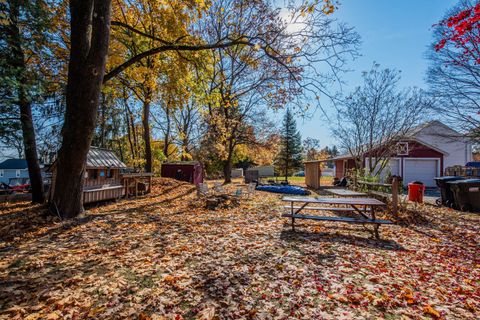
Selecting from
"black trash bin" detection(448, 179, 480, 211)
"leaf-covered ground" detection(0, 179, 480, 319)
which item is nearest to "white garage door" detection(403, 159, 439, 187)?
"black trash bin" detection(448, 179, 480, 211)

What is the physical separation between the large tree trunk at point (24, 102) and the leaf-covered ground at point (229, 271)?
2.86 metres

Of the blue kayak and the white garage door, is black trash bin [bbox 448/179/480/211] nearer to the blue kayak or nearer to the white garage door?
the blue kayak

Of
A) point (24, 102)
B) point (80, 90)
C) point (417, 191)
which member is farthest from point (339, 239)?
point (24, 102)

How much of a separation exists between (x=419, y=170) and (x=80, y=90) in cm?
2425

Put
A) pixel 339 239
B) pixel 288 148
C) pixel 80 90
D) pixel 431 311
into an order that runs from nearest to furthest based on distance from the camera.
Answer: pixel 431 311 → pixel 339 239 → pixel 80 90 → pixel 288 148

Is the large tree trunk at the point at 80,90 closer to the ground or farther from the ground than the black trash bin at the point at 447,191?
farther from the ground

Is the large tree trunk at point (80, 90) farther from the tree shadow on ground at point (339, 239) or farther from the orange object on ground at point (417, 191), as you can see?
the orange object on ground at point (417, 191)

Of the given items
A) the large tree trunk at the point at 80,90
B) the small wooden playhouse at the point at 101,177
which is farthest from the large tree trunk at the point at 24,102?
the large tree trunk at the point at 80,90

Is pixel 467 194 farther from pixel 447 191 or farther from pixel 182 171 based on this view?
pixel 182 171

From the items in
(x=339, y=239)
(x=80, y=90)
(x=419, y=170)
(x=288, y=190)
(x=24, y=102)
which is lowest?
(x=339, y=239)

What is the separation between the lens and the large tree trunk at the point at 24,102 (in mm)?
6723

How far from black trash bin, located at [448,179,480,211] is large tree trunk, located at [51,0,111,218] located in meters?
12.8

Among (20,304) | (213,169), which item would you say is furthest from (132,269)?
(213,169)

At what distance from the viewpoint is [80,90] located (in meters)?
5.85
